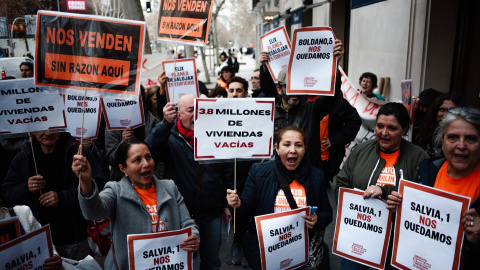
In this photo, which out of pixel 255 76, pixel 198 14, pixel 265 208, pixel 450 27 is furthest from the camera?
pixel 255 76

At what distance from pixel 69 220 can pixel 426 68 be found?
6.15 meters

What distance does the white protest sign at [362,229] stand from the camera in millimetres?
2798

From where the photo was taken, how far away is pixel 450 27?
261 inches

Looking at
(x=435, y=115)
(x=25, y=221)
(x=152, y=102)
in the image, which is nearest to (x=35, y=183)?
(x=25, y=221)

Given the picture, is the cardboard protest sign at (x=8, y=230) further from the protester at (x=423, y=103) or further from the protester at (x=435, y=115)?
the protester at (x=423, y=103)

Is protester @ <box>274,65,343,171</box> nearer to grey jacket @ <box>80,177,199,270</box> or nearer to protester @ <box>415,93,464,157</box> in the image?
protester @ <box>415,93,464,157</box>

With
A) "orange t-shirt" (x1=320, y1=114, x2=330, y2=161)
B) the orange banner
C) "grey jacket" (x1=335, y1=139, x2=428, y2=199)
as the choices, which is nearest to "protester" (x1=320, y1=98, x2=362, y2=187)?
"orange t-shirt" (x1=320, y1=114, x2=330, y2=161)

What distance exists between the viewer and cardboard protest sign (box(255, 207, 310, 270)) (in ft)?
8.88

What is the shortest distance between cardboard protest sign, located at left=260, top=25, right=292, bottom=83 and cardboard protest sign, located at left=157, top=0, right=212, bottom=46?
87 centimetres

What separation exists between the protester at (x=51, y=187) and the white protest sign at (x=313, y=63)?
209cm

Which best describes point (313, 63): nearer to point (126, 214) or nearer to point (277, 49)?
point (277, 49)

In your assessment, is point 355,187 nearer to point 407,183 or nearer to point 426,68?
point 407,183

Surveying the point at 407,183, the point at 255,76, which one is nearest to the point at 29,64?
the point at 255,76

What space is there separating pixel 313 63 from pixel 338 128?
1424mm
